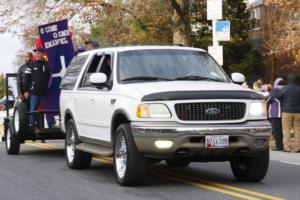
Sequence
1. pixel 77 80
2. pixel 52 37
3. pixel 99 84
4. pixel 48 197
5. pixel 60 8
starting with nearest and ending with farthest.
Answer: pixel 48 197
pixel 99 84
pixel 77 80
pixel 52 37
pixel 60 8

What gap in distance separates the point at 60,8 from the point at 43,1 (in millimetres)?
761

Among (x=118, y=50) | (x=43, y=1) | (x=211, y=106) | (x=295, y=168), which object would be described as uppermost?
(x=43, y=1)

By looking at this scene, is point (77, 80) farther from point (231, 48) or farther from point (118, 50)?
point (231, 48)

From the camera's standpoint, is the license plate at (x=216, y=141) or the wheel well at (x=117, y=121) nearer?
the license plate at (x=216, y=141)

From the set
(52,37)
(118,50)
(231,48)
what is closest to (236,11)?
(231,48)

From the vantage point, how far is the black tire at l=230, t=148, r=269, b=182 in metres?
10.4

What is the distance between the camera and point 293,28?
113 feet

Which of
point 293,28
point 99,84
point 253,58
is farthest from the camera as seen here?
point 253,58

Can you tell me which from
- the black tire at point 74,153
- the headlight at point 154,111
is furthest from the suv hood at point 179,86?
the black tire at point 74,153

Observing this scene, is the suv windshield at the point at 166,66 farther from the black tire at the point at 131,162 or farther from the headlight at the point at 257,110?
the headlight at the point at 257,110

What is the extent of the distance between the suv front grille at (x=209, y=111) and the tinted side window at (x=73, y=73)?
3310mm

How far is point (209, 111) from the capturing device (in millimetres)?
9711

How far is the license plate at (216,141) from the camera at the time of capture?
9500 mm

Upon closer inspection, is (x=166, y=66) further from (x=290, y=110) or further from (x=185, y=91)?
(x=290, y=110)
